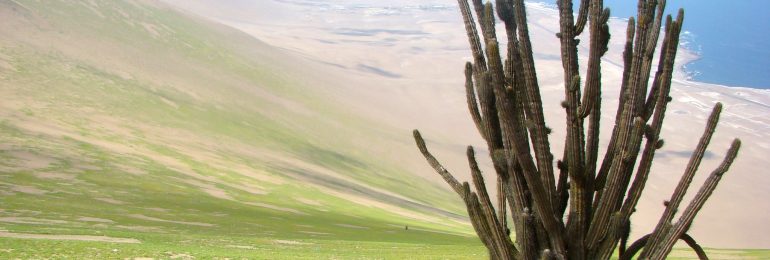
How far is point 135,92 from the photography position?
89.1 metres

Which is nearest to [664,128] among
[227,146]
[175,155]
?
[227,146]

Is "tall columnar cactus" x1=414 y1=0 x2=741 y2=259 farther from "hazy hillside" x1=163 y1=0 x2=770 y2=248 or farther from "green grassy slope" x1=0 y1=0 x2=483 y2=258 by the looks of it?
"hazy hillside" x1=163 y1=0 x2=770 y2=248

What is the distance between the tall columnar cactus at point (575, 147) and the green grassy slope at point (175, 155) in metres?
15.3

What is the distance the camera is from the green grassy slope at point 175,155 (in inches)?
1265

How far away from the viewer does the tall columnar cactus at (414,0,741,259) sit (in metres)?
8.12

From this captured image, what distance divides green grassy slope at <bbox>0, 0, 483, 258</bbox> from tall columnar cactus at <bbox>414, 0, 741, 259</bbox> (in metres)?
15.3

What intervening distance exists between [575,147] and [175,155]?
189 ft

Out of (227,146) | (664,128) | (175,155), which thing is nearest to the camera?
(175,155)

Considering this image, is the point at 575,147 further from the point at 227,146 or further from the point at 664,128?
the point at 664,128

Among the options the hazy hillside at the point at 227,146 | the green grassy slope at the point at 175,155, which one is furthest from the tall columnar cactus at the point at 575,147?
the green grassy slope at the point at 175,155

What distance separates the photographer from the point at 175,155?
204ft

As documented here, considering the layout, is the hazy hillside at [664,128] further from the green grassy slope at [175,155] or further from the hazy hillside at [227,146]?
the green grassy slope at [175,155]

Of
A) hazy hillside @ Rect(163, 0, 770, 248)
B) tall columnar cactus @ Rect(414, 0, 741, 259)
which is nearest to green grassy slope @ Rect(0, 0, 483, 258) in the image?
tall columnar cactus @ Rect(414, 0, 741, 259)

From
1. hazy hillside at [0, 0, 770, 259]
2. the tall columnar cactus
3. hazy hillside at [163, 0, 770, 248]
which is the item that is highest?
the tall columnar cactus
